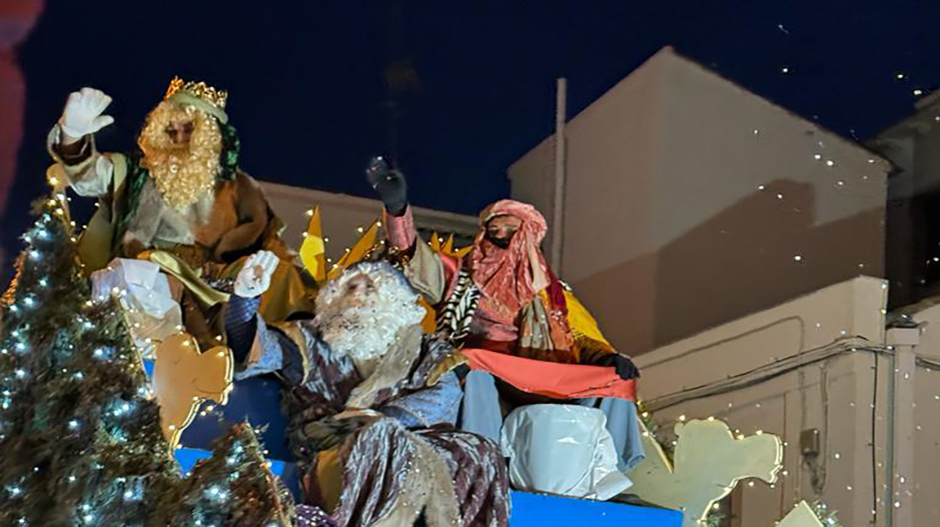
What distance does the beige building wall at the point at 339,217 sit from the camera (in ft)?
16.0

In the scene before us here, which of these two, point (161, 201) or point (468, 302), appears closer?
point (161, 201)

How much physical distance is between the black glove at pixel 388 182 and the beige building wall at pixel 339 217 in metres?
1.37

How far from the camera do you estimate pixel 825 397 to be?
5.47 metres

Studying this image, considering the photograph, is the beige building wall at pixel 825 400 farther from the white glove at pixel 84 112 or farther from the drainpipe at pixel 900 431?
the white glove at pixel 84 112

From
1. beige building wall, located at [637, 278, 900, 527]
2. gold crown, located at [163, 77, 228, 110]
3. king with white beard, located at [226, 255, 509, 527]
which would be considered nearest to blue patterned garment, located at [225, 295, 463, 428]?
king with white beard, located at [226, 255, 509, 527]

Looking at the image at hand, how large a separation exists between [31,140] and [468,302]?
150 cm

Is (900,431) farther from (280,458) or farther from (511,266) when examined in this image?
(280,458)

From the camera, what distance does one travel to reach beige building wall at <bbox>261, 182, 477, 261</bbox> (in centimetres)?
489

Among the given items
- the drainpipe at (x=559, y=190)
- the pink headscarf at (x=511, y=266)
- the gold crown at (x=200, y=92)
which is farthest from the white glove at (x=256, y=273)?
the drainpipe at (x=559, y=190)

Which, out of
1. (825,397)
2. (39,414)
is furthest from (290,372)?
(825,397)

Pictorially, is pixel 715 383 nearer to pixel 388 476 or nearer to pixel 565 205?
pixel 565 205

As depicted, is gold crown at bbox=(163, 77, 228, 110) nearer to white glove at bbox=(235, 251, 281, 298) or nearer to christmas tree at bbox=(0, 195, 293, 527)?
white glove at bbox=(235, 251, 281, 298)

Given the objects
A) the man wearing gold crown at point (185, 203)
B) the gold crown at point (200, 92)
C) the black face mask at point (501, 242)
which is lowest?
the man wearing gold crown at point (185, 203)

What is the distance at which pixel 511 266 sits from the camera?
12.3 feet
